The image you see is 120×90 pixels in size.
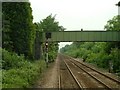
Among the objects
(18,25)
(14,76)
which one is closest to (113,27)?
(18,25)

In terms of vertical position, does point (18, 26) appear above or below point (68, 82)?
above

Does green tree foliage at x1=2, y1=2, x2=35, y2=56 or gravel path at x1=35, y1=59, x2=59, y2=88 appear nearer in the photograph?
gravel path at x1=35, y1=59, x2=59, y2=88

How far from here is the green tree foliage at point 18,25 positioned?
133 ft

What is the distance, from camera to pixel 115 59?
137 ft

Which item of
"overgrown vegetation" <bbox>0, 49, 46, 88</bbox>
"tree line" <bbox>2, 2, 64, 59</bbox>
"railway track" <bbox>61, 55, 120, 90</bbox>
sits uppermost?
"tree line" <bbox>2, 2, 64, 59</bbox>

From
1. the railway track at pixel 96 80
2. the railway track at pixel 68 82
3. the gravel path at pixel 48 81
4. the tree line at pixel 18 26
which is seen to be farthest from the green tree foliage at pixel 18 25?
the railway track at pixel 68 82

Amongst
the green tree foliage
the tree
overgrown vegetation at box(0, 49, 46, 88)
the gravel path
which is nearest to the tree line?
the green tree foliage

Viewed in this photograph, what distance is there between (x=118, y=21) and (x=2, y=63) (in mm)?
32349

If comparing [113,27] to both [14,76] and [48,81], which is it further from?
[14,76]

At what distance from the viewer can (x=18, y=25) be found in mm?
42219

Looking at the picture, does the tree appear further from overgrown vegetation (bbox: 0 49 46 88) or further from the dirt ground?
overgrown vegetation (bbox: 0 49 46 88)

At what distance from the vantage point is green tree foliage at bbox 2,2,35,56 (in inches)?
1599

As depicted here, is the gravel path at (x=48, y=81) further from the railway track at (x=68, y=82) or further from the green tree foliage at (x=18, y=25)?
the green tree foliage at (x=18, y=25)

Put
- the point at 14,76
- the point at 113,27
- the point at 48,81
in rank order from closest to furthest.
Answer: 1. the point at 14,76
2. the point at 48,81
3. the point at 113,27
